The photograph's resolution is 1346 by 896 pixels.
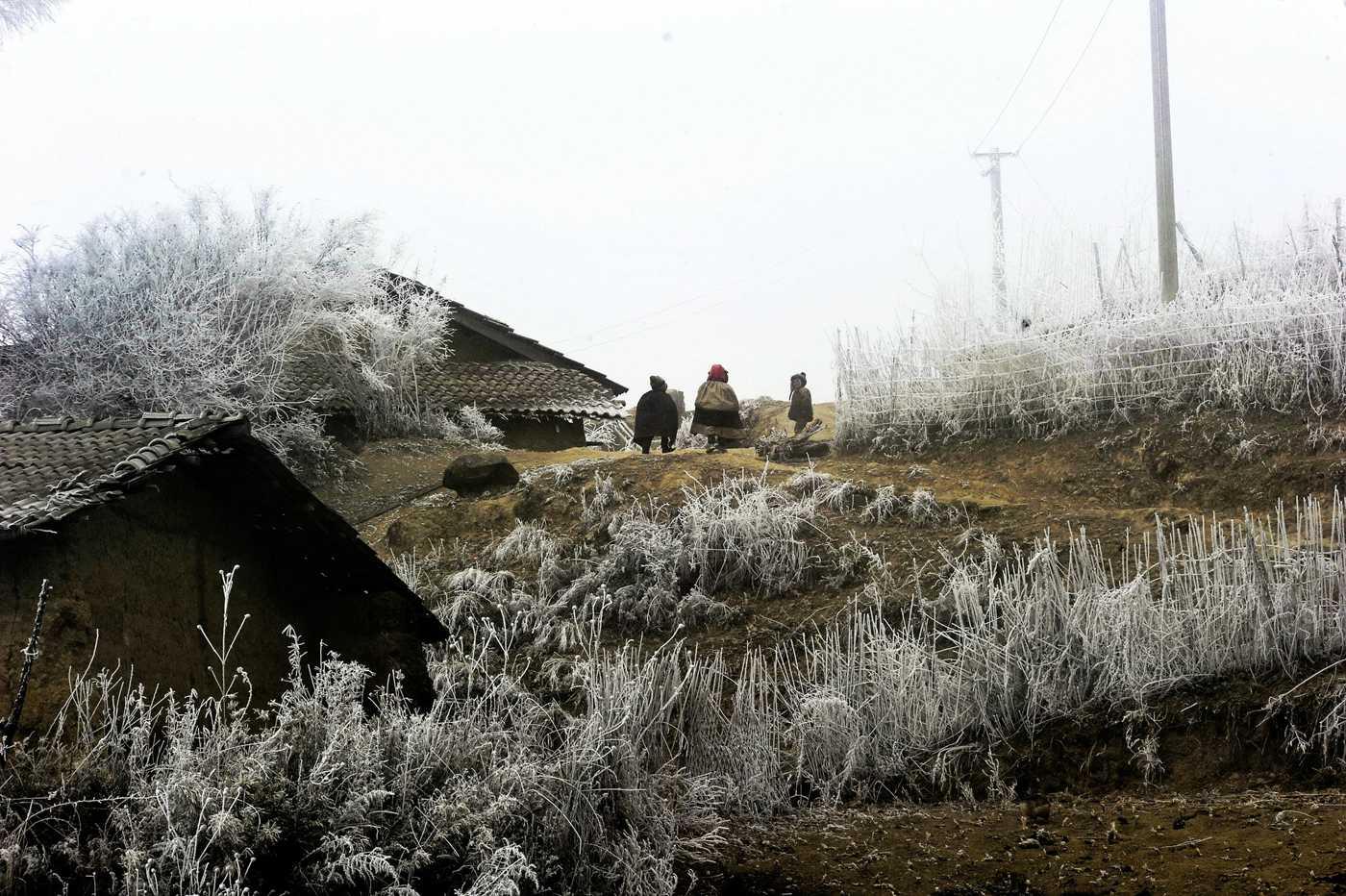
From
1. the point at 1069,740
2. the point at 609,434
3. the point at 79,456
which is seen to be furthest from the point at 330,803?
the point at 609,434

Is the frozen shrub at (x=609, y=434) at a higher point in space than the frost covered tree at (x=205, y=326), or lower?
lower

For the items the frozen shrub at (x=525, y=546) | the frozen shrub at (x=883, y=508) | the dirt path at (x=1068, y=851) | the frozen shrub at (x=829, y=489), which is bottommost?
the dirt path at (x=1068, y=851)

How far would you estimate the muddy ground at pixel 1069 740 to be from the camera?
14.5ft

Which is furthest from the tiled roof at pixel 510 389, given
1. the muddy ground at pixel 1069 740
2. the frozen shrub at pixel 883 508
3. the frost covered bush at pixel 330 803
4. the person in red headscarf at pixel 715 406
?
the frost covered bush at pixel 330 803

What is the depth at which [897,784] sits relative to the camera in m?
5.97

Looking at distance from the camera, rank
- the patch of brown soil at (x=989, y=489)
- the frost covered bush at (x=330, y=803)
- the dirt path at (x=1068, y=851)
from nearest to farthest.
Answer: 1. the frost covered bush at (x=330, y=803)
2. the dirt path at (x=1068, y=851)
3. the patch of brown soil at (x=989, y=489)

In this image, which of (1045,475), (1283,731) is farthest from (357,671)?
(1045,475)

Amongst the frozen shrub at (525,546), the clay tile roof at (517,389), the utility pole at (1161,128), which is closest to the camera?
the frozen shrub at (525,546)

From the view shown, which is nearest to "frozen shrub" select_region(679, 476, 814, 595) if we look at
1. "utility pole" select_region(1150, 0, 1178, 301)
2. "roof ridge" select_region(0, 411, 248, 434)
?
"roof ridge" select_region(0, 411, 248, 434)

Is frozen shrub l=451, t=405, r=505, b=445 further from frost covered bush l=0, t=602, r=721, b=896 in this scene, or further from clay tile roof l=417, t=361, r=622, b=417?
frost covered bush l=0, t=602, r=721, b=896

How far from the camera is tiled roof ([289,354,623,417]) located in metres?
17.5

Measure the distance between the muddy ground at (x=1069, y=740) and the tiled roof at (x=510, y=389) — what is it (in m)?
6.17

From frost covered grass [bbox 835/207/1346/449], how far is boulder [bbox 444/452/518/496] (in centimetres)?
330

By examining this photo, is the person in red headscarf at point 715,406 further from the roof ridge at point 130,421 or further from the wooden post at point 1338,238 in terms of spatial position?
the roof ridge at point 130,421
